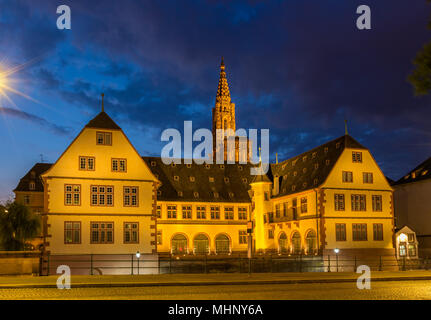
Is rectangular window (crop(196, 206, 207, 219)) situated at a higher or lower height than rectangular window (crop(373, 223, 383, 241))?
higher

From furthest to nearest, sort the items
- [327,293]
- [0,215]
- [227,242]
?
[227,242] → [0,215] → [327,293]

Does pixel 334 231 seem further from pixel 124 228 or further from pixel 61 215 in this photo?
pixel 61 215

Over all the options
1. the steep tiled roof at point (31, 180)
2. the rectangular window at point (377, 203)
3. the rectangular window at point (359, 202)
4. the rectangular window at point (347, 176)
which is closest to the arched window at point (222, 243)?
the rectangular window at point (359, 202)

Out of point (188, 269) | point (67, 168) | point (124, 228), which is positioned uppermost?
point (67, 168)

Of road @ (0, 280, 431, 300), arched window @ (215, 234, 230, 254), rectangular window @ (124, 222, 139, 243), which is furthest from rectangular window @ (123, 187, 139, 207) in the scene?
road @ (0, 280, 431, 300)

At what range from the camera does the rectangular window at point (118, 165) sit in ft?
142

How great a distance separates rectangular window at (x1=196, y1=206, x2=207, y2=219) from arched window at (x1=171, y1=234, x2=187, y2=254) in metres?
2.85

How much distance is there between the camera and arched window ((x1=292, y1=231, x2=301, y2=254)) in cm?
5300

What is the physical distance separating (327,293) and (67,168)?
27.7 meters

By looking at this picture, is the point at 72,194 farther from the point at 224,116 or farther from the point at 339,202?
the point at 224,116

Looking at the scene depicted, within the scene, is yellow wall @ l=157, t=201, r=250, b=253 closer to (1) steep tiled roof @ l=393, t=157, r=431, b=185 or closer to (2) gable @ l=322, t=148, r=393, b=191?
(2) gable @ l=322, t=148, r=393, b=191
